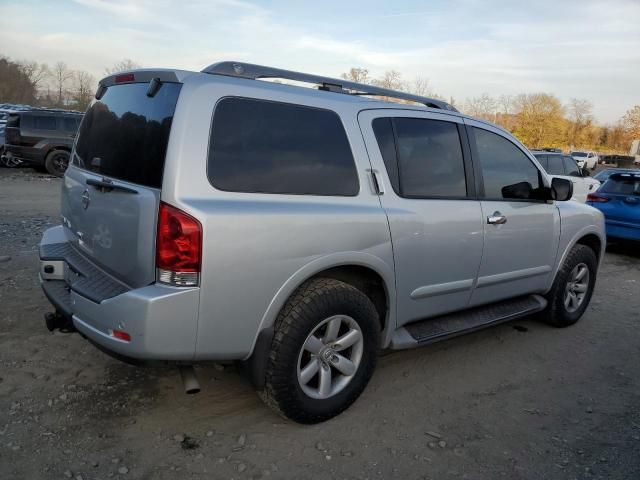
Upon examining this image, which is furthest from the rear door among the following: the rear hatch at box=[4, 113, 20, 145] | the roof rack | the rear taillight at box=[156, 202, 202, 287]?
the rear hatch at box=[4, 113, 20, 145]

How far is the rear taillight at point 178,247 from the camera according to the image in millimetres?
2414

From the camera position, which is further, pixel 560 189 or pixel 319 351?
pixel 560 189

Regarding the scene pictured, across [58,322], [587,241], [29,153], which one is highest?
[587,241]

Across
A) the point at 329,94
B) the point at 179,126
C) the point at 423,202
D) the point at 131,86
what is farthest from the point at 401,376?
the point at 131,86

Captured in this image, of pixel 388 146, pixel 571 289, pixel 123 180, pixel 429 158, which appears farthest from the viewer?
pixel 571 289

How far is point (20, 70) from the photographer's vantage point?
66.1 metres

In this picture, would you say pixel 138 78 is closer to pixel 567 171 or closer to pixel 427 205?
pixel 427 205

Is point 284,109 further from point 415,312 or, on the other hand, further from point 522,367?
point 522,367

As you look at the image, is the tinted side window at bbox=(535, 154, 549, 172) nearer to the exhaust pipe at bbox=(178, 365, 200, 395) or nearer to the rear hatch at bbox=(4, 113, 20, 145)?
the exhaust pipe at bbox=(178, 365, 200, 395)

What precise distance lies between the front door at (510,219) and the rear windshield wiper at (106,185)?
8.03 feet

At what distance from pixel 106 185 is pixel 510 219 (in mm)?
2876

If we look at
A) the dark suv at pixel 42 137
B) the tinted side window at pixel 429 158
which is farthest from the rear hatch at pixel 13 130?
the tinted side window at pixel 429 158

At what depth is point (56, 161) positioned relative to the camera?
14.8m

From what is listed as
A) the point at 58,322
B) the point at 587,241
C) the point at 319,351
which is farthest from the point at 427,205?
the point at 587,241
